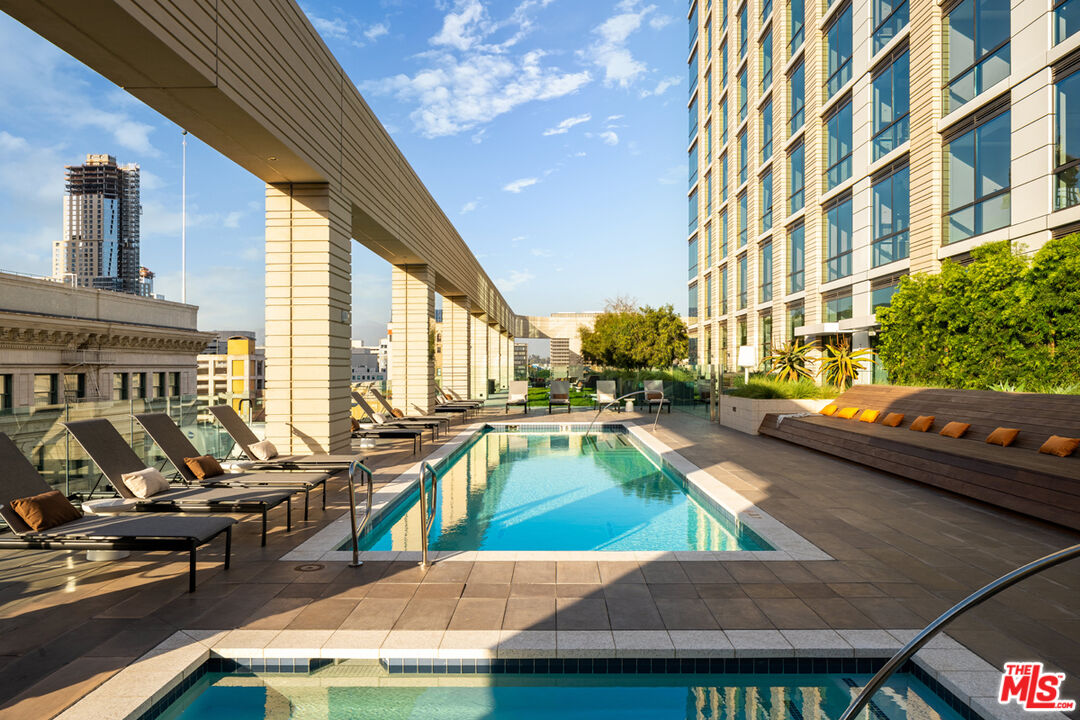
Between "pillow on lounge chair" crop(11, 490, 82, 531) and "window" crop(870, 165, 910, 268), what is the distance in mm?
16866

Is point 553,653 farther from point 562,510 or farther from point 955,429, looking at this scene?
point 955,429

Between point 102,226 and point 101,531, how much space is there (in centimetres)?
17944

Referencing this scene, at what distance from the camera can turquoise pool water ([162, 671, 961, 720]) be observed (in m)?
3.00

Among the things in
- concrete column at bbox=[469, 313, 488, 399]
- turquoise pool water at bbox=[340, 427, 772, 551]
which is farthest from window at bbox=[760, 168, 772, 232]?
turquoise pool water at bbox=[340, 427, 772, 551]

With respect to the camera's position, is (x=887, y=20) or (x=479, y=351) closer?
(x=887, y=20)

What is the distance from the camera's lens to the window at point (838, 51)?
59.4 ft

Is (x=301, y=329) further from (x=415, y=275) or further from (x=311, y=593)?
(x=415, y=275)

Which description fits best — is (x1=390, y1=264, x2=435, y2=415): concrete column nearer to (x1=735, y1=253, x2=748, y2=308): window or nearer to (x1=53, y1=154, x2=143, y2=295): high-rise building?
(x1=735, y1=253, x2=748, y2=308): window

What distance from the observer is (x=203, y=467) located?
6.27 meters

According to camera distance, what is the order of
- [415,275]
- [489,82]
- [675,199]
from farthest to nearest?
[675,199], [489,82], [415,275]

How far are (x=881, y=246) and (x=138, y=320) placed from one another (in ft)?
230

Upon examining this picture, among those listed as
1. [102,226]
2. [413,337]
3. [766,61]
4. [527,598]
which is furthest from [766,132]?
[102,226]

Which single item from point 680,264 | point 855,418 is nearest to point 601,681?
point 855,418

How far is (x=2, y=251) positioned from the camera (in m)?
96.9
